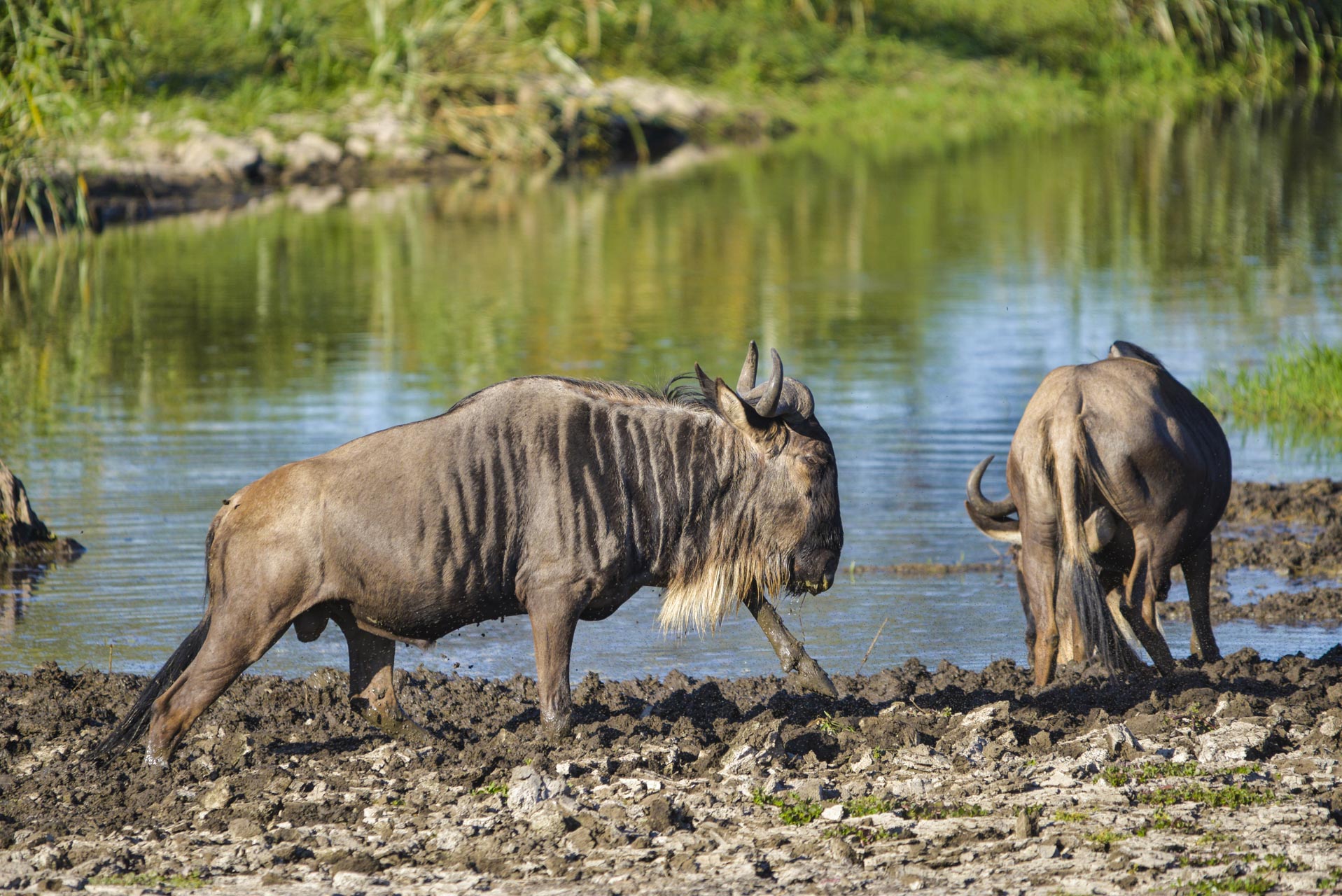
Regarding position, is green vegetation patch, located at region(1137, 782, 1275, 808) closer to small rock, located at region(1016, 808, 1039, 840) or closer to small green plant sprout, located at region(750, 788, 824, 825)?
small rock, located at region(1016, 808, 1039, 840)

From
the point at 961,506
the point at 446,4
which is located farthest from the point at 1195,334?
the point at 446,4

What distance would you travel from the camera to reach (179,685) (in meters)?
5.92

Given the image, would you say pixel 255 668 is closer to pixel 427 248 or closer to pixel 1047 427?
pixel 1047 427

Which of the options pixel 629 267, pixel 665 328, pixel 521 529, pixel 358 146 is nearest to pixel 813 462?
pixel 521 529

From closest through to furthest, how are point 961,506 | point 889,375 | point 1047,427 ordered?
point 1047,427, point 961,506, point 889,375

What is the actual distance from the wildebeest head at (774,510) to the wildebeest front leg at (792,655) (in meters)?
0.21

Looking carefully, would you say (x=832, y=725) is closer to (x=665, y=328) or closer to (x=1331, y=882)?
(x=1331, y=882)

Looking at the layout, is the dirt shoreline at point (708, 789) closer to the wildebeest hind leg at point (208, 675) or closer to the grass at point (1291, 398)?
the wildebeest hind leg at point (208, 675)

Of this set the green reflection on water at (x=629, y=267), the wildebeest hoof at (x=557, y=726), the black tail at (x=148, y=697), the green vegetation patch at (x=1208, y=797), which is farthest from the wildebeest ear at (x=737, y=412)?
the green reflection on water at (x=629, y=267)

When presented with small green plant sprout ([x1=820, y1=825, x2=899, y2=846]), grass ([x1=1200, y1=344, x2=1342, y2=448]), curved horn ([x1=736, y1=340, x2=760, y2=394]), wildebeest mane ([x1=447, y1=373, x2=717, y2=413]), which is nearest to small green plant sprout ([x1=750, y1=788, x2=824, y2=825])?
small green plant sprout ([x1=820, y1=825, x2=899, y2=846])

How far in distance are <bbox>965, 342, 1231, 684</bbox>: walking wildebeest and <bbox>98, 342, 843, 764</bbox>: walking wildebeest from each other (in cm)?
108

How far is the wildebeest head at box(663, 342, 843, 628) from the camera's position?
632 centimetres

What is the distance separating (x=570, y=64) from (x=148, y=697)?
89.7 feet

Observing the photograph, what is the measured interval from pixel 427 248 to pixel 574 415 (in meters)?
17.8
